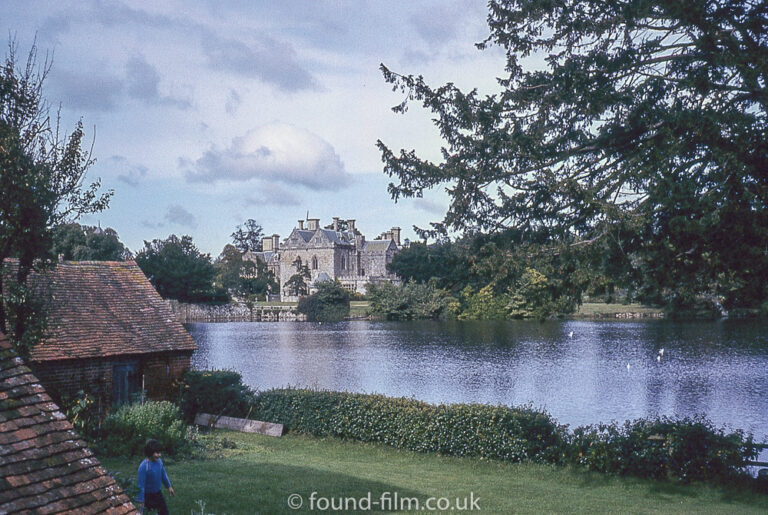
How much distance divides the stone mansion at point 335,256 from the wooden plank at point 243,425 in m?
86.8

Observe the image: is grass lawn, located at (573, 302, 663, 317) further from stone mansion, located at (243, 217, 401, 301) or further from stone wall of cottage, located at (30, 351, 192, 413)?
stone wall of cottage, located at (30, 351, 192, 413)

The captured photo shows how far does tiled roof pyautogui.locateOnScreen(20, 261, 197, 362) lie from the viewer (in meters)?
17.0

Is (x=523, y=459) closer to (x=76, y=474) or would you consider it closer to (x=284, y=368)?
(x=76, y=474)

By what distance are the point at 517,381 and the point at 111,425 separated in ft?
67.0

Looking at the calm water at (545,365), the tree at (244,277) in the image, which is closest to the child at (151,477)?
the calm water at (545,365)

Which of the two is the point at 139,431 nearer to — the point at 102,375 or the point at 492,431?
the point at 102,375

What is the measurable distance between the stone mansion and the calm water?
48.9 m

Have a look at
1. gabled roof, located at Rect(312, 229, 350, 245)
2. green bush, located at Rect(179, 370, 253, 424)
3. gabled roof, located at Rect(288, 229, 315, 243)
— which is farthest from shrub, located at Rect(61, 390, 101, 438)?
gabled roof, located at Rect(288, 229, 315, 243)

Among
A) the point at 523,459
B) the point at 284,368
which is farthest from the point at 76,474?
the point at 284,368

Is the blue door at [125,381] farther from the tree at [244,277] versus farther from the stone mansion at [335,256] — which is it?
the stone mansion at [335,256]

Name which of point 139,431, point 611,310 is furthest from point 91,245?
point 611,310

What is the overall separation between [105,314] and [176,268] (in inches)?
2331

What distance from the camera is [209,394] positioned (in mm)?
19859

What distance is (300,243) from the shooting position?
112062 millimetres
